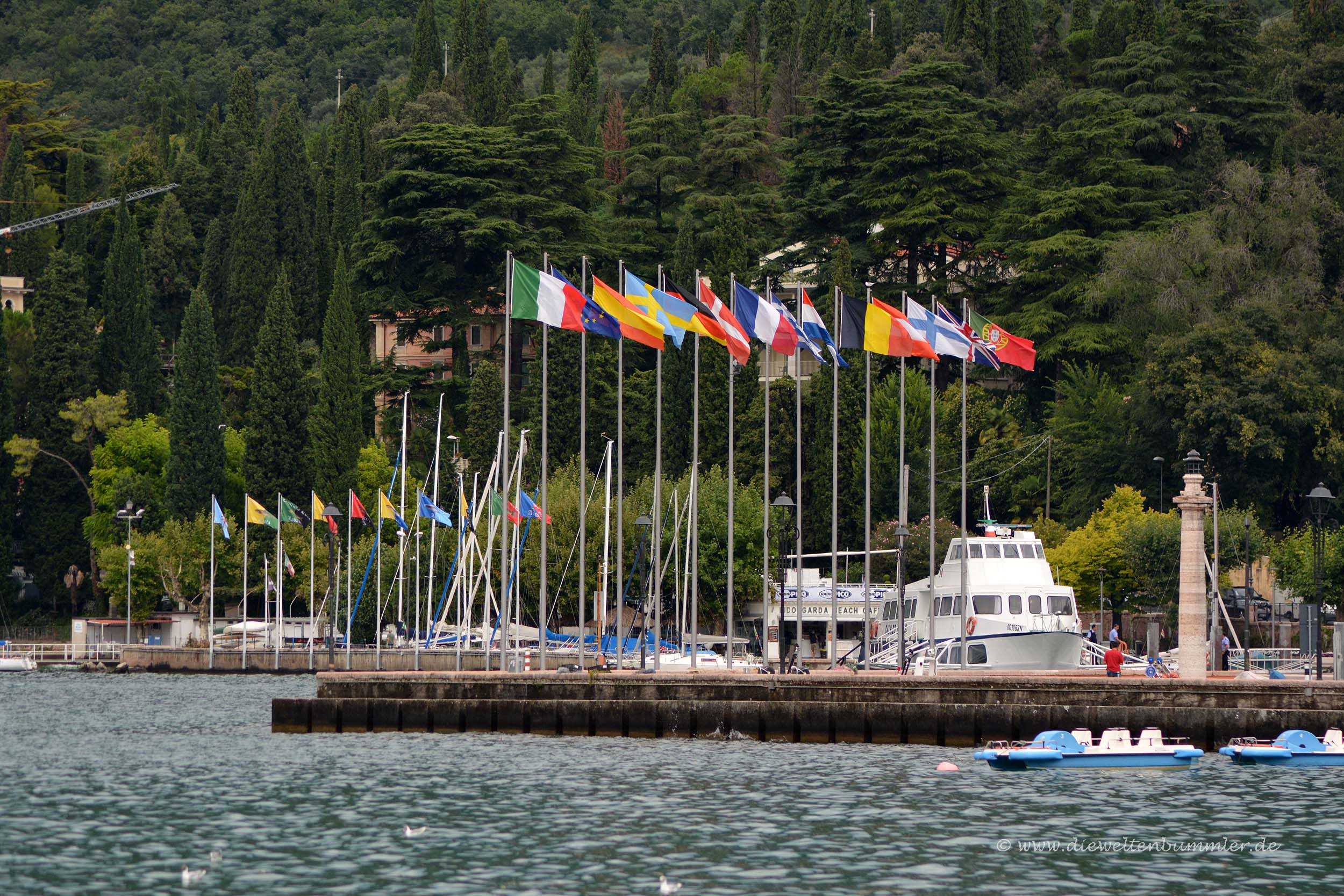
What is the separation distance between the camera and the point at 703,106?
160 m

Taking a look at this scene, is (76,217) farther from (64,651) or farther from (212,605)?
(212,605)

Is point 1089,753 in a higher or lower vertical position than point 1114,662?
lower

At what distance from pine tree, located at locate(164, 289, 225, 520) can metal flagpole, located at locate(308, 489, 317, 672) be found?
6.04 metres

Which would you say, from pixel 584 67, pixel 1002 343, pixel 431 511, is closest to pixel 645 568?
pixel 431 511

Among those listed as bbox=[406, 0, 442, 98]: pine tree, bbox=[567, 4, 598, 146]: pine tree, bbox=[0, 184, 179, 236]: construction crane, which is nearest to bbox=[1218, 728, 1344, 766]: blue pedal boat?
bbox=[0, 184, 179, 236]: construction crane

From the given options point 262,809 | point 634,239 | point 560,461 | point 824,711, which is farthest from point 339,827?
point 634,239

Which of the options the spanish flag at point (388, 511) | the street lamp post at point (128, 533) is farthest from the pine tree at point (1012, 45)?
the spanish flag at point (388, 511)

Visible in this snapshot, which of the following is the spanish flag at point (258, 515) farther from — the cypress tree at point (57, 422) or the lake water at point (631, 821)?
the cypress tree at point (57, 422)

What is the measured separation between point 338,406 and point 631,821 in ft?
248

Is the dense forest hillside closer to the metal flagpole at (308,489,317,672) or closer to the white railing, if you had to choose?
the metal flagpole at (308,489,317,672)

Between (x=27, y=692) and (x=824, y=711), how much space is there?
47800mm

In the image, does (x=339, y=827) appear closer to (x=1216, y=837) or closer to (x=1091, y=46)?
(x=1216, y=837)

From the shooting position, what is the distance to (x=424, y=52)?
162 metres

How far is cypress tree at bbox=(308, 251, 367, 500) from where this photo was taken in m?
108
